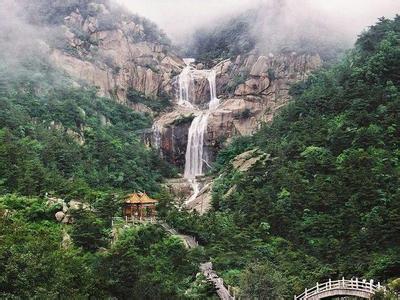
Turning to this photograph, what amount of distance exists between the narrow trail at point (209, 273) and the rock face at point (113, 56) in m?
37.6

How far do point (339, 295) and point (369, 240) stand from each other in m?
5.38

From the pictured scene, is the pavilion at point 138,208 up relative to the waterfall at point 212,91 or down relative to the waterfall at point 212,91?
down

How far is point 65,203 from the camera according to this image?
34.5 m

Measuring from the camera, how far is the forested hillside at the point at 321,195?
3191 cm

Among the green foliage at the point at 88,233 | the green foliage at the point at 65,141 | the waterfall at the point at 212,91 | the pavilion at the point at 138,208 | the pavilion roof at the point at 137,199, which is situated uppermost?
the waterfall at the point at 212,91

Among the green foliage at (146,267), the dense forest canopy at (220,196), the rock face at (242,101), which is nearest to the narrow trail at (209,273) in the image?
the dense forest canopy at (220,196)

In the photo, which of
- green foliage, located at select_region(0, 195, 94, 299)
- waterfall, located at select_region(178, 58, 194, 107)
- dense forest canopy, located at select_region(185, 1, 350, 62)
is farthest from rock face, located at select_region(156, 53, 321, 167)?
green foliage, located at select_region(0, 195, 94, 299)

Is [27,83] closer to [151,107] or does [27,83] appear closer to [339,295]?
[151,107]

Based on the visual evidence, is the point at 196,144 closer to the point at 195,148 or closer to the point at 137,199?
the point at 195,148

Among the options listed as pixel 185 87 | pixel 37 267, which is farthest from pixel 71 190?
pixel 185 87

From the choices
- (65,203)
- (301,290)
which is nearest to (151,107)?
(65,203)

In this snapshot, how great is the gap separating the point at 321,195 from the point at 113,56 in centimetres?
4542

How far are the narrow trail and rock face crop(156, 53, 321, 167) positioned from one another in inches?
1142

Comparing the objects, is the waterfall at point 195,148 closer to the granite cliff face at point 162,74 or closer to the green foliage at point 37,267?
the granite cliff face at point 162,74
